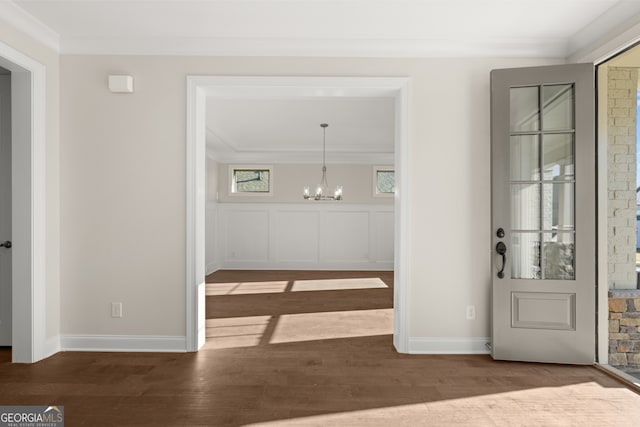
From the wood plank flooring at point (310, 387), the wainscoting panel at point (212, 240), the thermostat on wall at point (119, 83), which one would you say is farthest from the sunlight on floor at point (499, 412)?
the wainscoting panel at point (212, 240)

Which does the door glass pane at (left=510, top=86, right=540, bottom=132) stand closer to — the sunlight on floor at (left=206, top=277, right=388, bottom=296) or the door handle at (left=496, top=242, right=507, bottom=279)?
the door handle at (left=496, top=242, right=507, bottom=279)

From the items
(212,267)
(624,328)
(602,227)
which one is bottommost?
(212,267)

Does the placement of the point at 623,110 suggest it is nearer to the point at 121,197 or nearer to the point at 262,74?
the point at 262,74

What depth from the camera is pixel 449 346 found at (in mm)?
3451

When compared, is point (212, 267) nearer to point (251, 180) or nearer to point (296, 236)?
point (296, 236)

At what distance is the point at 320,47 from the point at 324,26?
0.26 metres

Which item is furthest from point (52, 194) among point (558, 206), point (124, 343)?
point (558, 206)

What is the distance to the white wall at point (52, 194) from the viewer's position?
3.31 m

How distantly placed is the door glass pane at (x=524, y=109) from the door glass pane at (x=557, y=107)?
2.3 inches

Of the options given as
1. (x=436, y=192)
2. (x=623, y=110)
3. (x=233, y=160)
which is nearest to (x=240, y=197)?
(x=233, y=160)

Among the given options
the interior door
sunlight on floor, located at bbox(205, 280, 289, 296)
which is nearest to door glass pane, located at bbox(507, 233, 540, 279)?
the interior door

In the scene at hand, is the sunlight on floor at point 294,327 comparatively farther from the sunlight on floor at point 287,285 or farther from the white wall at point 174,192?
the sunlight on floor at point 287,285

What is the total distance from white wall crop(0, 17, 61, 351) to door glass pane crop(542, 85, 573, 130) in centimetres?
413

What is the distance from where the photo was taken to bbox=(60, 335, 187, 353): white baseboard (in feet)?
11.3
